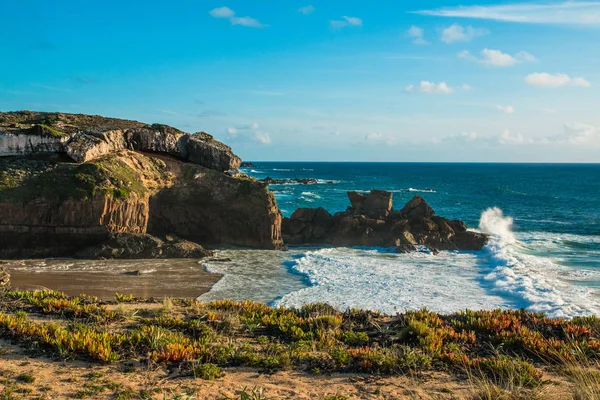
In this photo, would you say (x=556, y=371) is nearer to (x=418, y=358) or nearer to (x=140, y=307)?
(x=418, y=358)

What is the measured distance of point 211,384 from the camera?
8375mm

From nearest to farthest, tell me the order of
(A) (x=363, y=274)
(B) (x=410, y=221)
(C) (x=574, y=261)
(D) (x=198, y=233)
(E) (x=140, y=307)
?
(E) (x=140, y=307) < (A) (x=363, y=274) < (C) (x=574, y=261) < (D) (x=198, y=233) < (B) (x=410, y=221)

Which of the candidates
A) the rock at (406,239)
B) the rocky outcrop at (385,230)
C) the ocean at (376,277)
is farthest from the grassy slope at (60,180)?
the rock at (406,239)

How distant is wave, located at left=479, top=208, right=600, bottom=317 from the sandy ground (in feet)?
36.9

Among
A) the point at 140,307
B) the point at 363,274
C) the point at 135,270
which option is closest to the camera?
the point at 140,307

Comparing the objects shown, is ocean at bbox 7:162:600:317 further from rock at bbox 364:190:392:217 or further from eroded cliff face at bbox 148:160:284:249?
rock at bbox 364:190:392:217

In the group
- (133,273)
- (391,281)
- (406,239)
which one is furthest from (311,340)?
(406,239)

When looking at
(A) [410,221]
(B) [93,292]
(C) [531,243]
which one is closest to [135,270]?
(B) [93,292]

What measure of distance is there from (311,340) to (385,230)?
24746mm

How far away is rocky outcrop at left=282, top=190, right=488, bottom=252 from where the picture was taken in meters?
33.3

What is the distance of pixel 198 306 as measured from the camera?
1395 centimetres

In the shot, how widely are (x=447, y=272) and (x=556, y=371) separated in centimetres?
1616

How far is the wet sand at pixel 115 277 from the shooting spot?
19000 millimetres

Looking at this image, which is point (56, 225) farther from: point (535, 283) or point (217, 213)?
point (535, 283)
